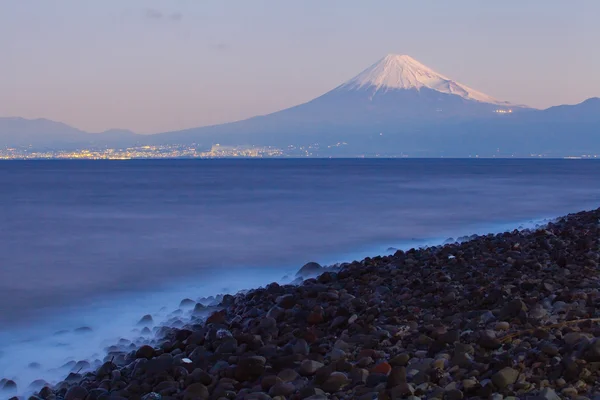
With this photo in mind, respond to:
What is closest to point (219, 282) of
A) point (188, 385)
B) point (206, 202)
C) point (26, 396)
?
point (26, 396)

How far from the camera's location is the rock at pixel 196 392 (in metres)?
A: 4.82

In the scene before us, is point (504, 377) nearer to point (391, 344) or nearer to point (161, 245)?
point (391, 344)

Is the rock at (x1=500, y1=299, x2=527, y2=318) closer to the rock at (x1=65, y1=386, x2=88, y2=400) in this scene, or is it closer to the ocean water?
the rock at (x1=65, y1=386, x2=88, y2=400)

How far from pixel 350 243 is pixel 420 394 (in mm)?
14528

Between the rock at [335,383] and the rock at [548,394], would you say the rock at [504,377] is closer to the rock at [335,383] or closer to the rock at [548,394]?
the rock at [548,394]

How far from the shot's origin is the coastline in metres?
4.54

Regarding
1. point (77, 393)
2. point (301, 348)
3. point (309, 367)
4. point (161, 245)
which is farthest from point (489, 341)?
point (161, 245)

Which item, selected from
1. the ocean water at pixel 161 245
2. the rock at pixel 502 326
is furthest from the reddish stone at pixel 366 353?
the ocean water at pixel 161 245

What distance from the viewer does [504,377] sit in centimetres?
432

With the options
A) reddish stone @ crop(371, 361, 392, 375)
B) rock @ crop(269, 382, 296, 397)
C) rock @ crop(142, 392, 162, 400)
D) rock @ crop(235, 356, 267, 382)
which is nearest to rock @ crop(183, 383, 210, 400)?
rock @ crop(142, 392, 162, 400)

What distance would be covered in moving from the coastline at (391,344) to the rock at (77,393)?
2cm

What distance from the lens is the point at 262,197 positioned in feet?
132

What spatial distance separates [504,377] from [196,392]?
6.74 ft

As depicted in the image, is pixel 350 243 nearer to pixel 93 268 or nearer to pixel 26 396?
pixel 93 268
